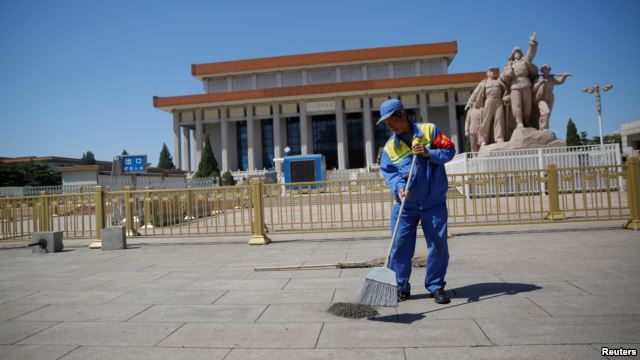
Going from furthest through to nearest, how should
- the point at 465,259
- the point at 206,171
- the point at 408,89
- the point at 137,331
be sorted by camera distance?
the point at 408,89
the point at 206,171
the point at 465,259
the point at 137,331

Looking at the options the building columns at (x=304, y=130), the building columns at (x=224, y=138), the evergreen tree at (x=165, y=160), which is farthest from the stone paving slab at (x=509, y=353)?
the evergreen tree at (x=165, y=160)

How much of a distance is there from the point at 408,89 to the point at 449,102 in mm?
5530

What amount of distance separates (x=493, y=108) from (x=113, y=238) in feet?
48.3

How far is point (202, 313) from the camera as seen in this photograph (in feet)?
11.7

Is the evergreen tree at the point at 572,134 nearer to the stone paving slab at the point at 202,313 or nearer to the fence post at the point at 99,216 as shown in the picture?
the fence post at the point at 99,216

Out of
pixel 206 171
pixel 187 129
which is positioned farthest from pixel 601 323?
pixel 187 129

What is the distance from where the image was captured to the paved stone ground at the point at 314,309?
8.58 ft

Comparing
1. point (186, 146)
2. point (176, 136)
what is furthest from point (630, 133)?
point (176, 136)

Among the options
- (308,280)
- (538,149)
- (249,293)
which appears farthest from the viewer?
(538,149)

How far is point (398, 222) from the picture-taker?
357 cm

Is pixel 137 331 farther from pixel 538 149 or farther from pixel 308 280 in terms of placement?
pixel 538 149

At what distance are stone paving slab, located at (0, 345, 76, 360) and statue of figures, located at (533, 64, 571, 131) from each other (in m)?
17.5

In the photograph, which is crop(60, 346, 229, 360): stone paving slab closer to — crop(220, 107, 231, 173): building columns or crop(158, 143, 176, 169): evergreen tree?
crop(220, 107, 231, 173): building columns

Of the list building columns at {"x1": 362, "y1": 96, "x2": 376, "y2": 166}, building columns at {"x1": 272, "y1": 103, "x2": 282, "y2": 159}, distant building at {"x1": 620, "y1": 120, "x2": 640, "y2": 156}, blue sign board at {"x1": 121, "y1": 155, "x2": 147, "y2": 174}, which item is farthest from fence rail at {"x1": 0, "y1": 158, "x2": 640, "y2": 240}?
distant building at {"x1": 620, "y1": 120, "x2": 640, "y2": 156}
